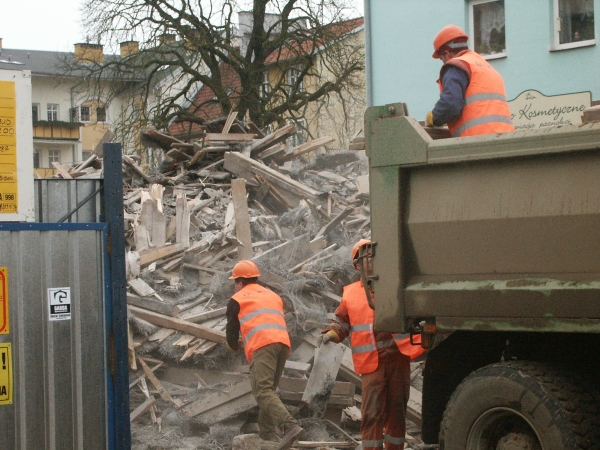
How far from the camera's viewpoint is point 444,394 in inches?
178

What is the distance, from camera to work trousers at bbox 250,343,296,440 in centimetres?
699

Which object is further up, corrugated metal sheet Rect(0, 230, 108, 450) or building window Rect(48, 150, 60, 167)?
building window Rect(48, 150, 60, 167)

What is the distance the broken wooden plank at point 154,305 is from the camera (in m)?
8.91

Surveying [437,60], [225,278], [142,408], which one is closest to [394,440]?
[142,408]

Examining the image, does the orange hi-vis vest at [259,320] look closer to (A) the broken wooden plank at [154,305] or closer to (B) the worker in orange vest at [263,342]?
(B) the worker in orange vest at [263,342]

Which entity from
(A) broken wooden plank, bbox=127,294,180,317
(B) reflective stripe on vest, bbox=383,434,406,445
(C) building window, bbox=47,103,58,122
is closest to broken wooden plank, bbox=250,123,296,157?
(A) broken wooden plank, bbox=127,294,180,317

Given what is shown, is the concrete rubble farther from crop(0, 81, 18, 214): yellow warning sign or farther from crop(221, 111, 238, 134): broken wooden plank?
crop(0, 81, 18, 214): yellow warning sign

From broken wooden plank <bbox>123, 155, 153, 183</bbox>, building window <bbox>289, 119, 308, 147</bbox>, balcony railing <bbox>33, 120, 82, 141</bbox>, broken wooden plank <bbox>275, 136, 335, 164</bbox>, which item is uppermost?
balcony railing <bbox>33, 120, 82, 141</bbox>

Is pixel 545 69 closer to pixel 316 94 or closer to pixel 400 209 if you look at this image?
pixel 316 94

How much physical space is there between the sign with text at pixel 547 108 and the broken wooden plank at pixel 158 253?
794 cm

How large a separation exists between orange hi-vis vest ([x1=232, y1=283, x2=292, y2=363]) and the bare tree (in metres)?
16.2

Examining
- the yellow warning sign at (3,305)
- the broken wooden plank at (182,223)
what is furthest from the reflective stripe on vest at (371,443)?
the broken wooden plank at (182,223)

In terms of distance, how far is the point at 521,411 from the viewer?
12.3 feet

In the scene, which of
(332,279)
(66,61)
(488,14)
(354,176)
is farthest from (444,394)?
(66,61)
